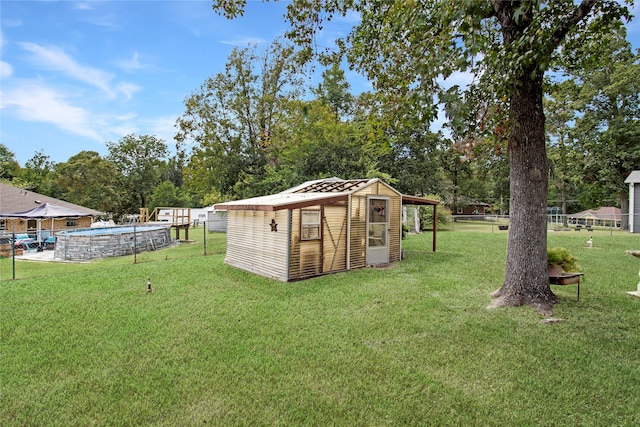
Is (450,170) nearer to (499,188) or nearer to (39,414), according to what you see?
(499,188)

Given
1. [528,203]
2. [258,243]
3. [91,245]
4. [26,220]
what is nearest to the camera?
[528,203]

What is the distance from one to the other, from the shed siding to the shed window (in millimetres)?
451

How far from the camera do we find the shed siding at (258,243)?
7.89m

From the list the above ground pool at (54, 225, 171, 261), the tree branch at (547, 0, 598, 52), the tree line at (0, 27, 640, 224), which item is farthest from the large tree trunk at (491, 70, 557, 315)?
the above ground pool at (54, 225, 171, 261)

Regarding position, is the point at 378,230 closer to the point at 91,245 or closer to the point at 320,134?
the point at 320,134

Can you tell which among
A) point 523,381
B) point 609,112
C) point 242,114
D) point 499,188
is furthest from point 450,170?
point 523,381

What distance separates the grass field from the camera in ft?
9.17

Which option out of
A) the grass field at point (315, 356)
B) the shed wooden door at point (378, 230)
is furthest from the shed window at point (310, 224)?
the shed wooden door at point (378, 230)

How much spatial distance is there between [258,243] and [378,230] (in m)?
3.46

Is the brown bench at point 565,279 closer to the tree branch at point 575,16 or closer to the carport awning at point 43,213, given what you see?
the tree branch at point 575,16

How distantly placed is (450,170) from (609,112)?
15797 mm

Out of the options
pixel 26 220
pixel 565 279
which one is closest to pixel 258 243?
pixel 565 279

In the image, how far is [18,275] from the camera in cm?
925

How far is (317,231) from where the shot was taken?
325 inches
